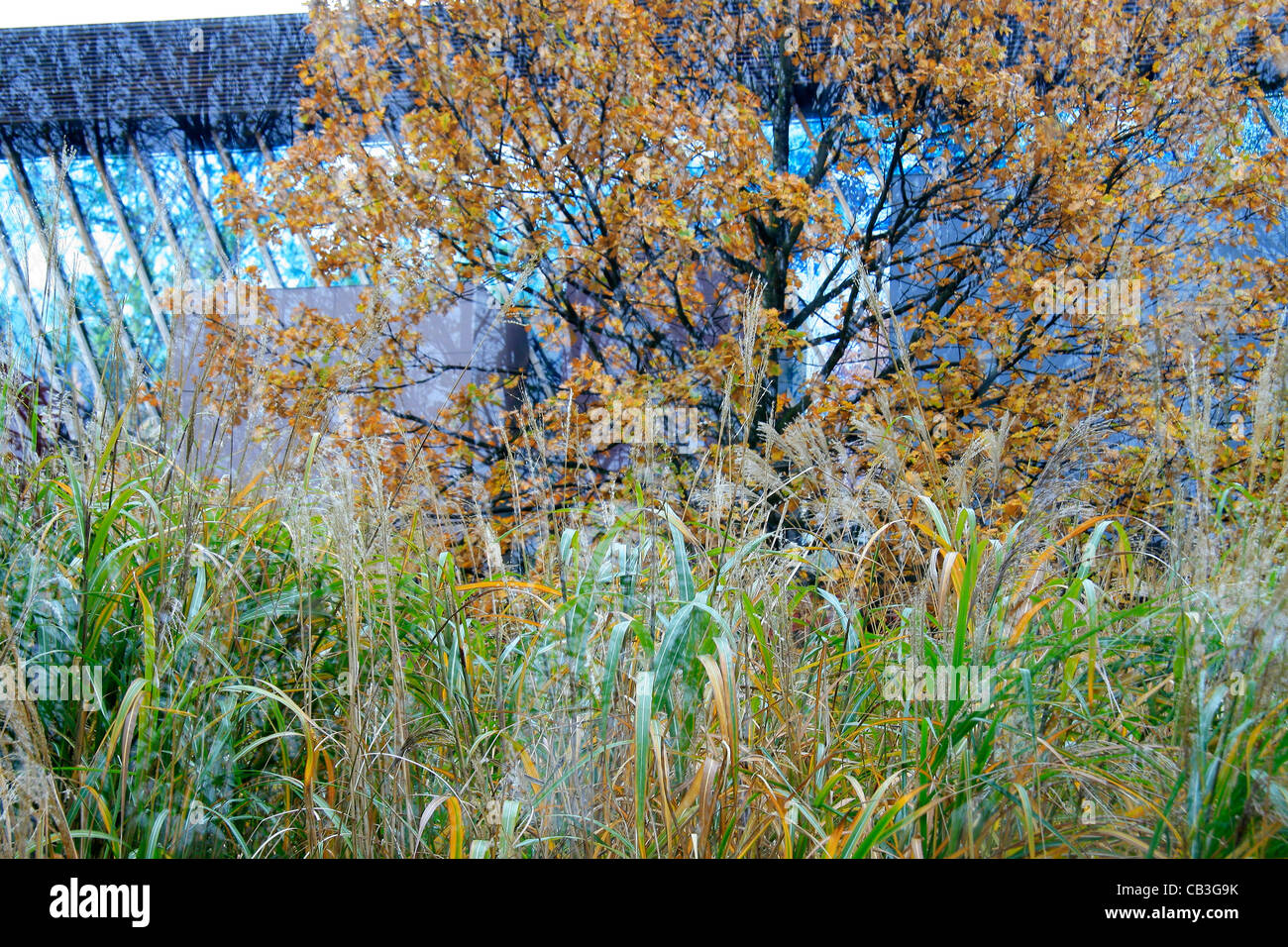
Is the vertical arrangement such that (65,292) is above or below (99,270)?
below

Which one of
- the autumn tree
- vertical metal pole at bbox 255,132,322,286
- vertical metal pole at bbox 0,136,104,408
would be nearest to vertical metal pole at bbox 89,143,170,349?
vertical metal pole at bbox 0,136,104,408

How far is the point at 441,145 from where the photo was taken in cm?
337

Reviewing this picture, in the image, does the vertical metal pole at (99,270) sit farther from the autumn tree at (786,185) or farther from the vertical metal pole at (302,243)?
the vertical metal pole at (302,243)

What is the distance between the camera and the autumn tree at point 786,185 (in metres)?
3.12

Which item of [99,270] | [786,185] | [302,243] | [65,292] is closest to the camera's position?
[65,292]

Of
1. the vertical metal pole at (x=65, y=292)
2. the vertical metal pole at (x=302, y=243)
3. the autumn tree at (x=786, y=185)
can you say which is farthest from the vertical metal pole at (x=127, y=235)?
Result: the vertical metal pole at (x=302, y=243)

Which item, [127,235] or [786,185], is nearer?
[127,235]

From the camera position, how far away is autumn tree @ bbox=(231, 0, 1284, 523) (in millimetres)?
3123

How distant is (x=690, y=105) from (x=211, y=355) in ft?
8.18

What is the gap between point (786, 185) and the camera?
122 inches

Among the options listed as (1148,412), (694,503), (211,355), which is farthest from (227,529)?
(1148,412)

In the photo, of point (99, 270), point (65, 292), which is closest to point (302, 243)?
point (99, 270)

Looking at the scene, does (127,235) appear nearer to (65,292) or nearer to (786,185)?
(65,292)
